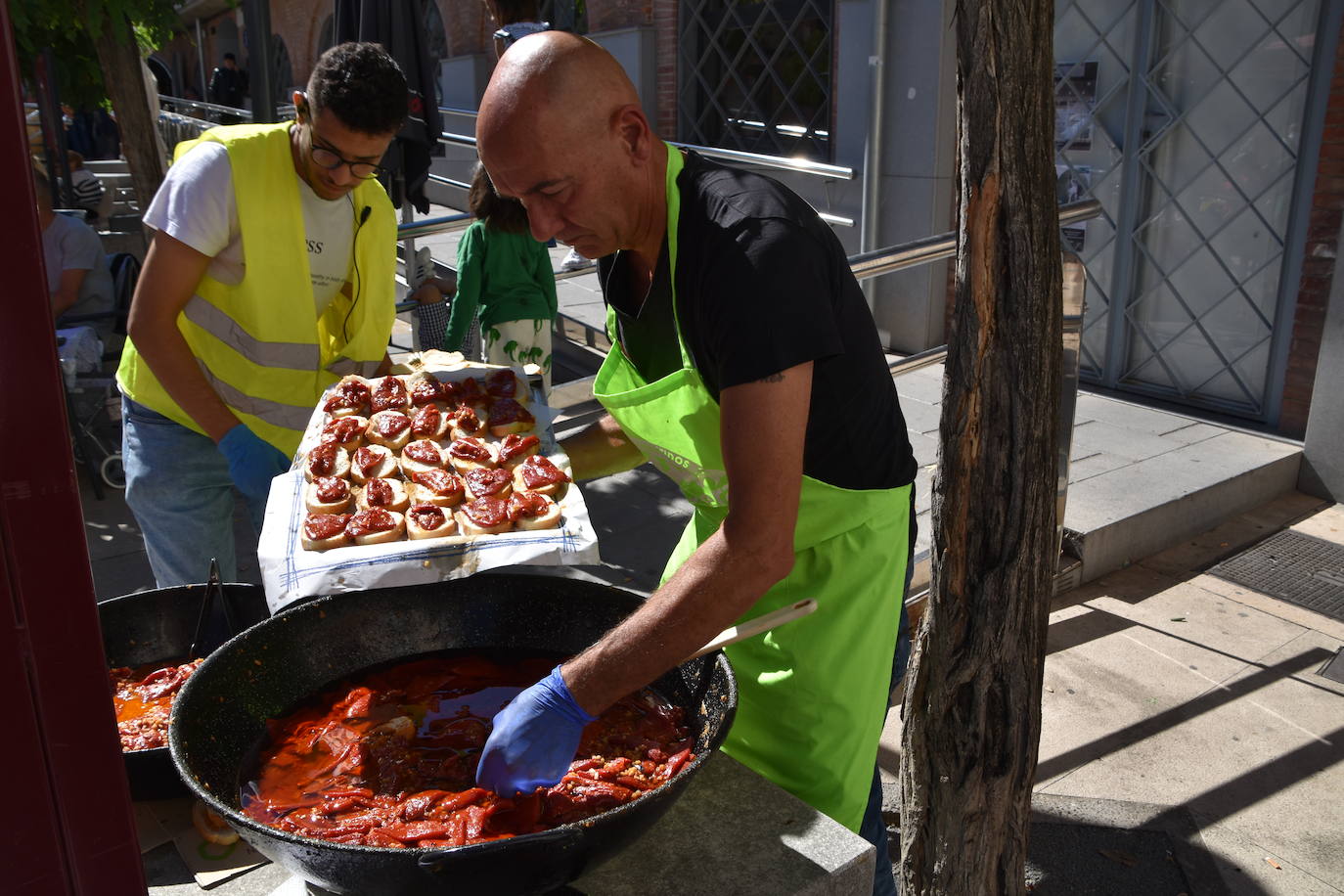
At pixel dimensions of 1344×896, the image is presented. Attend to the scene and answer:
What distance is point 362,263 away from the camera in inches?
126

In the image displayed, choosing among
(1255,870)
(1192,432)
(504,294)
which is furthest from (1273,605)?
(504,294)

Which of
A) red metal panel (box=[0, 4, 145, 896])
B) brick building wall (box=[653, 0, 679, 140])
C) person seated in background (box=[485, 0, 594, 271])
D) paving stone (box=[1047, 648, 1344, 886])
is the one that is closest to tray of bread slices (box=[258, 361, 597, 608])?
red metal panel (box=[0, 4, 145, 896])

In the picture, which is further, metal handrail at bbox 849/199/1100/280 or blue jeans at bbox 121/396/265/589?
metal handrail at bbox 849/199/1100/280

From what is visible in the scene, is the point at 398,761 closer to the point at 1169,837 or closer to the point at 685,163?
the point at 685,163

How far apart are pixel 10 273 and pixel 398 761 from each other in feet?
3.47

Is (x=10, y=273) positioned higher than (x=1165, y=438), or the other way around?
(x=10, y=273)

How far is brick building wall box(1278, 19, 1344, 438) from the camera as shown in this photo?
576 cm

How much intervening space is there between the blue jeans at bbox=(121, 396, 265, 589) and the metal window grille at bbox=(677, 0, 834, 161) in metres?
6.51

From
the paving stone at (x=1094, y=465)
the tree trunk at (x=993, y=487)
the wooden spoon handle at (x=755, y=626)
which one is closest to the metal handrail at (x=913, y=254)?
the tree trunk at (x=993, y=487)

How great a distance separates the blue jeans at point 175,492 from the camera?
306 centimetres

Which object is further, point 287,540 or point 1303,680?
point 1303,680

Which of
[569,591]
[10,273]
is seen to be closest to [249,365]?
[569,591]

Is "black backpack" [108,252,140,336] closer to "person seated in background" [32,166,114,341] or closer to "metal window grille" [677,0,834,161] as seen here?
"person seated in background" [32,166,114,341]

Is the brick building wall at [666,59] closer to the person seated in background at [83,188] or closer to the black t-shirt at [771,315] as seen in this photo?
the person seated in background at [83,188]
